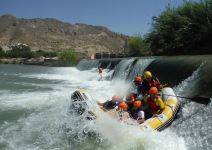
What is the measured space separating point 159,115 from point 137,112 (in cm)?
61

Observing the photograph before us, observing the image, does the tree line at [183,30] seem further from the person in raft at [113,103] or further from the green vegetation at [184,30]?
the person in raft at [113,103]

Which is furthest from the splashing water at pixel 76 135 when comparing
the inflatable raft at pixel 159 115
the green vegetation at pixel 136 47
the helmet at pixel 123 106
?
the green vegetation at pixel 136 47

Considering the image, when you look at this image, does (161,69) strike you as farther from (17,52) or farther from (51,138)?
(17,52)

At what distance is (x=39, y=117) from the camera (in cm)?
1305

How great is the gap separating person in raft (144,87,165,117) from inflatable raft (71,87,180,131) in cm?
17

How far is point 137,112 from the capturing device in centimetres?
1056

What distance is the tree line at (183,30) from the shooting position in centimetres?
2899

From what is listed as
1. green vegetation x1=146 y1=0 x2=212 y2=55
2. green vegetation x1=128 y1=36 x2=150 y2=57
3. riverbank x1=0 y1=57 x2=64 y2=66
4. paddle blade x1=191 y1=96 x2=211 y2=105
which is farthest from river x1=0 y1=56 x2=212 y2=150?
riverbank x1=0 y1=57 x2=64 y2=66

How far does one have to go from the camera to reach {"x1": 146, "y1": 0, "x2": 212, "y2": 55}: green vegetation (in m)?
28.9

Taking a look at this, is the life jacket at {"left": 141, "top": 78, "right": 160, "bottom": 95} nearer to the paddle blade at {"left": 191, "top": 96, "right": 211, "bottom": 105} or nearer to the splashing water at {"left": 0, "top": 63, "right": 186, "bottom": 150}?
the paddle blade at {"left": 191, "top": 96, "right": 211, "bottom": 105}

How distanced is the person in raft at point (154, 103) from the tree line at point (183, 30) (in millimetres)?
16869

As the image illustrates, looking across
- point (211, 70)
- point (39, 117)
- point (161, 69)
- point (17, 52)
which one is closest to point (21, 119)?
point (39, 117)

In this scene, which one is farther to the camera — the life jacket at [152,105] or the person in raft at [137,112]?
the life jacket at [152,105]

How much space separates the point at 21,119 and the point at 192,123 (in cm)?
572
